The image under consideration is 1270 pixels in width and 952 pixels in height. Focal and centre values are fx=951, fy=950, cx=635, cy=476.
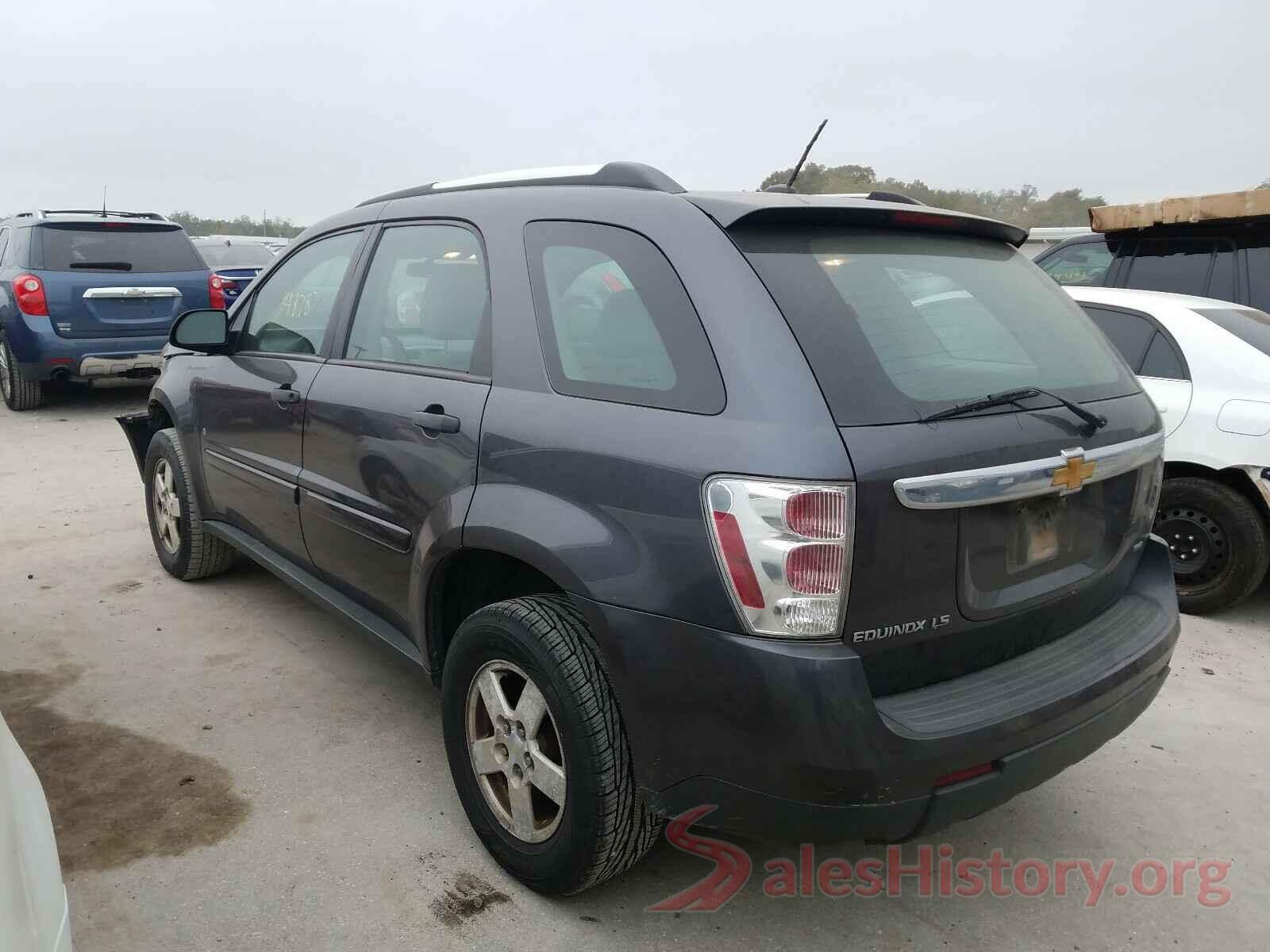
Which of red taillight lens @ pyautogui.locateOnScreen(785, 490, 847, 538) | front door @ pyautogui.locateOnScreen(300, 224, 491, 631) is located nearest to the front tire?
front door @ pyautogui.locateOnScreen(300, 224, 491, 631)

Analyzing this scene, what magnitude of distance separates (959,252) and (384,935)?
2271mm

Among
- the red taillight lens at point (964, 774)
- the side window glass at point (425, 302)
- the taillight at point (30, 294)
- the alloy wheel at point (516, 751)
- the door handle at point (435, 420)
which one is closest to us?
the red taillight lens at point (964, 774)

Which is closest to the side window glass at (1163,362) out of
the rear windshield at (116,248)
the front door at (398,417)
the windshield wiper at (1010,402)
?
the windshield wiper at (1010,402)

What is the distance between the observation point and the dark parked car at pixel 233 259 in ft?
42.5

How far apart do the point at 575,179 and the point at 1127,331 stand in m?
3.63

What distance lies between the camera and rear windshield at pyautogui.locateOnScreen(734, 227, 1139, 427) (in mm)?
2002

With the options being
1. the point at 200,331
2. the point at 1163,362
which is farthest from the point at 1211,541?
the point at 200,331

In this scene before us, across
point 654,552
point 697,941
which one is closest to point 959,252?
point 654,552

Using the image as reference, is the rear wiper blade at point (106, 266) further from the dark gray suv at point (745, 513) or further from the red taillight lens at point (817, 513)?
the red taillight lens at point (817, 513)

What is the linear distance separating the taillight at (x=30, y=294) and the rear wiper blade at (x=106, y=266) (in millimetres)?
350

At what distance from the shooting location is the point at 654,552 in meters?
1.99

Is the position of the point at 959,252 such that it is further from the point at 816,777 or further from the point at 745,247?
the point at 816,777

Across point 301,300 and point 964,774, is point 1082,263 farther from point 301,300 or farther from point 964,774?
point 964,774

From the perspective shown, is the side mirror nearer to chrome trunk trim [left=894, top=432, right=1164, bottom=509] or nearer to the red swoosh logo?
the red swoosh logo
